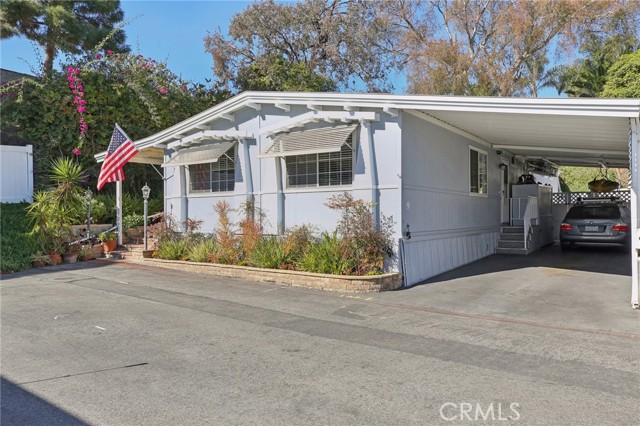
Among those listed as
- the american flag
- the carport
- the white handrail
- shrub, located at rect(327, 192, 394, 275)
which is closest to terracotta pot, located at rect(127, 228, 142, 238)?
the american flag

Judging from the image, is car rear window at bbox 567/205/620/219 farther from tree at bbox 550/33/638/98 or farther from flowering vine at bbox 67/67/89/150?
flowering vine at bbox 67/67/89/150

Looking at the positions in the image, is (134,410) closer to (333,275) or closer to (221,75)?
(333,275)

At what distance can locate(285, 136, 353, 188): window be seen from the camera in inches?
408

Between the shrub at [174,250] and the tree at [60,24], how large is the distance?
9223 millimetres

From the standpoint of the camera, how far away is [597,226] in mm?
→ 13180

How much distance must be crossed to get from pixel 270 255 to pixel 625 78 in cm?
2232

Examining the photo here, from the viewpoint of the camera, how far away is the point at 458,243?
12.0 metres

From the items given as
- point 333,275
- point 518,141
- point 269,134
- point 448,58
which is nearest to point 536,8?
point 448,58

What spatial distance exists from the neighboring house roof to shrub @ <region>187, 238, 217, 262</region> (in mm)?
3349

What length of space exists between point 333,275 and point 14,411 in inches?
235

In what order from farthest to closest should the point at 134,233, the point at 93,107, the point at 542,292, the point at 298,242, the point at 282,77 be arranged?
the point at 282,77
the point at 93,107
the point at 134,233
the point at 298,242
the point at 542,292

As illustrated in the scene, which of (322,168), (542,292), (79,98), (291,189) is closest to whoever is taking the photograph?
(542,292)

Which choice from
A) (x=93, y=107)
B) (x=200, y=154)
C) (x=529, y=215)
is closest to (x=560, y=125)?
(x=529, y=215)

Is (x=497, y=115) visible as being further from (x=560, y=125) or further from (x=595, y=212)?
(x=595, y=212)
